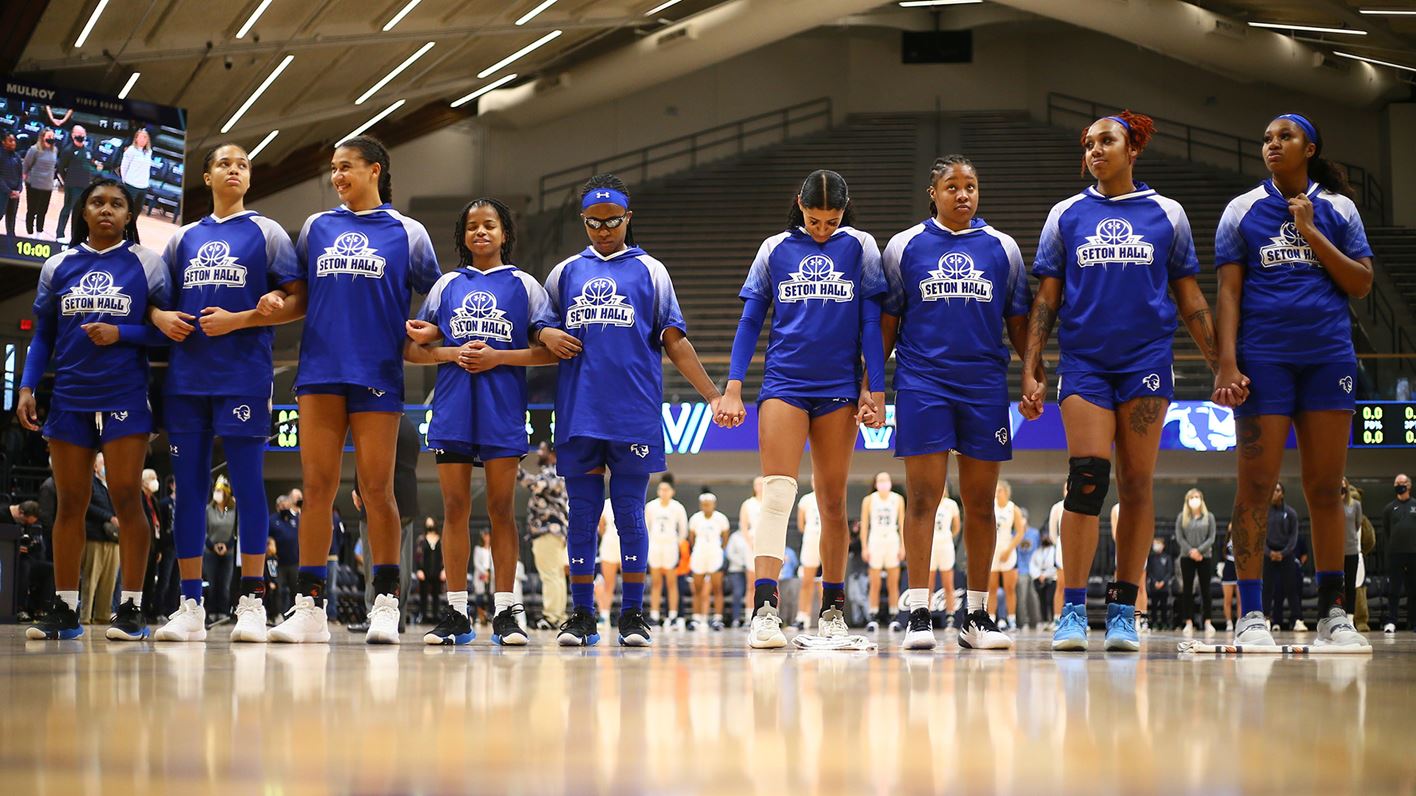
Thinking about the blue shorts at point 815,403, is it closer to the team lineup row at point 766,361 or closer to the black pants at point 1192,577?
the team lineup row at point 766,361

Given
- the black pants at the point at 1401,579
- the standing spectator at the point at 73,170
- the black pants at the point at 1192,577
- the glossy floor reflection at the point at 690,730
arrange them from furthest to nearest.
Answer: the black pants at the point at 1192,577 → the standing spectator at the point at 73,170 → the black pants at the point at 1401,579 → the glossy floor reflection at the point at 690,730

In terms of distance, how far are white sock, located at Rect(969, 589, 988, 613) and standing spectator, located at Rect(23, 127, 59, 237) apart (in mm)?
11522

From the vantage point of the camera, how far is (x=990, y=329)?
5160 millimetres

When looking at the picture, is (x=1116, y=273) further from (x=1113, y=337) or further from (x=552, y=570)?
(x=552, y=570)

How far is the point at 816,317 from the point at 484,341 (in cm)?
131

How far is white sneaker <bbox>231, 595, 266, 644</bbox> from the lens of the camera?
16.0ft

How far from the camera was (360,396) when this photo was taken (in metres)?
5.14

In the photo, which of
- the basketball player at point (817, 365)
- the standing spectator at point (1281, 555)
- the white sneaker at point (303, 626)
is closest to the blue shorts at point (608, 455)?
the basketball player at point (817, 365)

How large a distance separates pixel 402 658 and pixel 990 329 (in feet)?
8.46

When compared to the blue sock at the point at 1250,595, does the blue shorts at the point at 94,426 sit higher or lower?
higher

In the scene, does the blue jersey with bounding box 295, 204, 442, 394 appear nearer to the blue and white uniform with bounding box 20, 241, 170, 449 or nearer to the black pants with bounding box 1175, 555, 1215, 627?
the blue and white uniform with bounding box 20, 241, 170, 449

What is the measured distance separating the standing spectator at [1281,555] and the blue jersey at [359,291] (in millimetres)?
10360

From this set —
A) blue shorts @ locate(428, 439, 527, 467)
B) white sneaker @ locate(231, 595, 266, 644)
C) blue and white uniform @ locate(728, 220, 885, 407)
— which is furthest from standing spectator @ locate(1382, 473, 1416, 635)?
white sneaker @ locate(231, 595, 266, 644)

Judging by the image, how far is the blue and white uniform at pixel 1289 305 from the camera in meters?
4.90
